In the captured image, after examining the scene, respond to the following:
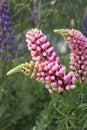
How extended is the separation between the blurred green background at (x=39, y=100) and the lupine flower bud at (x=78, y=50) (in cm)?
16

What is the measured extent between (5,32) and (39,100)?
2.20 ft

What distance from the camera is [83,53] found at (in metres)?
3.03

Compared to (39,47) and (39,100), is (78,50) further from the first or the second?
(39,100)

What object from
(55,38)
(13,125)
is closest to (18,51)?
(55,38)

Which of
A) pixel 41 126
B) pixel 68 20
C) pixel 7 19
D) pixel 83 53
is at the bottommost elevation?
pixel 41 126

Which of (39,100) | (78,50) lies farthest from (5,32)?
(78,50)

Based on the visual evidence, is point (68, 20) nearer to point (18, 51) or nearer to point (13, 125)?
point (18, 51)

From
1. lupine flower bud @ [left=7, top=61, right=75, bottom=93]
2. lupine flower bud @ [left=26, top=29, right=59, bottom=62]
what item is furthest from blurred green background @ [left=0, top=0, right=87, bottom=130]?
lupine flower bud @ [left=26, top=29, right=59, bottom=62]

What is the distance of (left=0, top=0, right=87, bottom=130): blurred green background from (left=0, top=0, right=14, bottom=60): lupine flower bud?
206 mm

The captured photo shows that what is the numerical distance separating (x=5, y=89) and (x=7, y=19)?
1.96ft

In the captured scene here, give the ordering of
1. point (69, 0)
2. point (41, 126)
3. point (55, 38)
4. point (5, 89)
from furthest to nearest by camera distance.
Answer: point (69, 0)
point (55, 38)
point (5, 89)
point (41, 126)

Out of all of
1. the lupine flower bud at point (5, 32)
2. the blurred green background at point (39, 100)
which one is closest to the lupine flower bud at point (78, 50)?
the blurred green background at point (39, 100)

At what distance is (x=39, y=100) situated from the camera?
413 centimetres

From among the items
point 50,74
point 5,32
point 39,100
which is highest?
point 5,32
